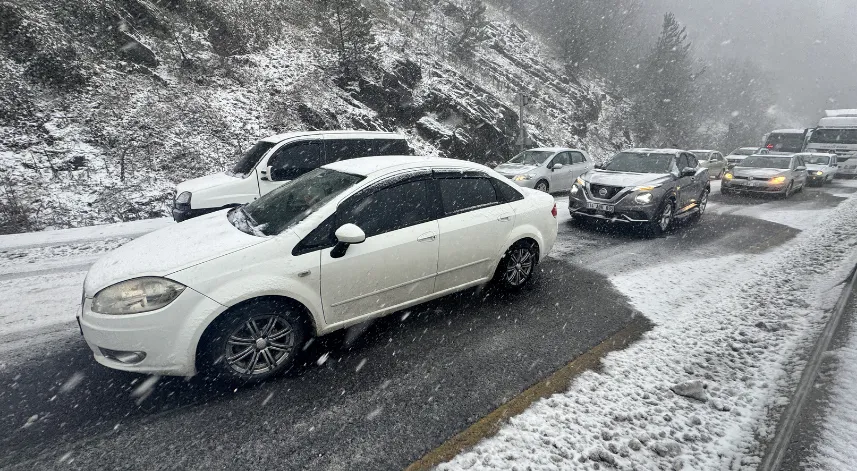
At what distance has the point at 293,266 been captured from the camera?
316 cm

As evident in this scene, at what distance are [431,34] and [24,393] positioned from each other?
25.3 meters

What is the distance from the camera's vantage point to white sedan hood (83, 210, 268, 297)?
9.48ft

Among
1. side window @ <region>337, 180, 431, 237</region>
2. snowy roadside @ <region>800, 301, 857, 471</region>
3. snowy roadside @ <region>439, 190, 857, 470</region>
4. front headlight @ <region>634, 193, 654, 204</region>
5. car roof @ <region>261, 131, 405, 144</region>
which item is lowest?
snowy roadside @ <region>439, 190, 857, 470</region>

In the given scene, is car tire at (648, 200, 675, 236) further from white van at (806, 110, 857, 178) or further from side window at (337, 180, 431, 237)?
white van at (806, 110, 857, 178)

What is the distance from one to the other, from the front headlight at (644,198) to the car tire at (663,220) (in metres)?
0.36

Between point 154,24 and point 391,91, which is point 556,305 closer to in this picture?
point 391,91

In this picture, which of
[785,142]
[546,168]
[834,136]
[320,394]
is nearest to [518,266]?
[320,394]

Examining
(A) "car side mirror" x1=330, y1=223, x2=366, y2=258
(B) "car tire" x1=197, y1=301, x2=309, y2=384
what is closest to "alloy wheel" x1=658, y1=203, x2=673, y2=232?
(A) "car side mirror" x1=330, y1=223, x2=366, y2=258

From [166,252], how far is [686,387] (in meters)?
4.19

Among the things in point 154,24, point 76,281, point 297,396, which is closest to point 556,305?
point 297,396

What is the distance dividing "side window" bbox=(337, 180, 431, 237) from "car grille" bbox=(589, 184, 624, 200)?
519 cm

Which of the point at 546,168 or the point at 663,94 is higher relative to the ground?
the point at 663,94

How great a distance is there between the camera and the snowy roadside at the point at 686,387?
2537mm

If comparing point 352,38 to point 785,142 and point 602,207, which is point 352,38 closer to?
point 602,207
